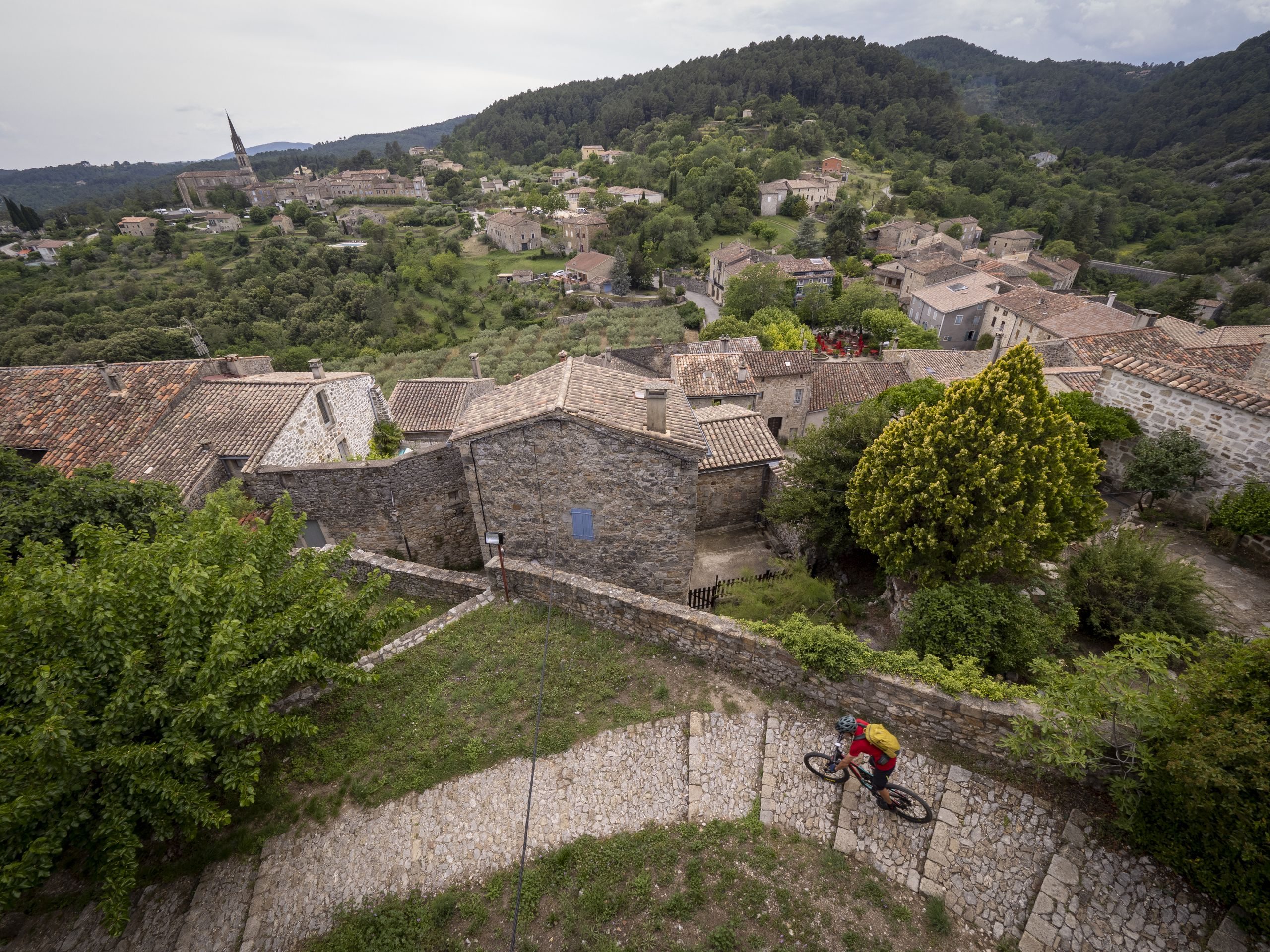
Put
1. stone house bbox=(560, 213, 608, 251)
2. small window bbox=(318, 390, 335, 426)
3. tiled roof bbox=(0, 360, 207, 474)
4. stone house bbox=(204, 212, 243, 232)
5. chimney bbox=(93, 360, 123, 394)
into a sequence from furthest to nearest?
stone house bbox=(204, 212, 243, 232) → stone house bbox=(560, 213, 608, 251) → small window bbox=(318, 390, 335, 426) → chimney bbox=(93, 360, 123, 394) → tiled roof bbox=(0, 360, 207, 474)

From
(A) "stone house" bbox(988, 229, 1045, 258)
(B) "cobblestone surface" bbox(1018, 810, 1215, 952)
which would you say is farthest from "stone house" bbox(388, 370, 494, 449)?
(A) "stone house" bbox(988, 229, 1045, 258)

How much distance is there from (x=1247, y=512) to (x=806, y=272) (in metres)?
62.5

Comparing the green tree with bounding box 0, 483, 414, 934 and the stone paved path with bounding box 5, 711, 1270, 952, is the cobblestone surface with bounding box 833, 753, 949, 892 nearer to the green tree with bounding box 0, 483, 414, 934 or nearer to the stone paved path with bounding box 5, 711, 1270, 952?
the stone paved path with bounding box 5, 711, 1270, 952

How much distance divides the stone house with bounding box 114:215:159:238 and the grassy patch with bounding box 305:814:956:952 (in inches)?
5973

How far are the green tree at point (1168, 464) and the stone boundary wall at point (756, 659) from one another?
31.9 ft

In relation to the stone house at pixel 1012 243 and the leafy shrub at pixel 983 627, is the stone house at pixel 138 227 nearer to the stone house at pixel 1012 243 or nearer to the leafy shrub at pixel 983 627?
the leafy shrub at pixel 983 627

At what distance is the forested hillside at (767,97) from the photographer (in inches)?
5851

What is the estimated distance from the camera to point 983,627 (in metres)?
9.04

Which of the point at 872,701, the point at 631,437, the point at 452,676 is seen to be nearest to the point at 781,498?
the point at 631,437

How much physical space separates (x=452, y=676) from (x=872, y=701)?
24.0 feet

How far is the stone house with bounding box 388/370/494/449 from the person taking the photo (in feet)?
96.9

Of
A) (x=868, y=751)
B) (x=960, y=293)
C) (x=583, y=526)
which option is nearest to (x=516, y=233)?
(x=960, y=293)

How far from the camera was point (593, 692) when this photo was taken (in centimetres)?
948

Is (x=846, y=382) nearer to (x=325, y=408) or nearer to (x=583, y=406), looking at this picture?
(x=583, y=406)
